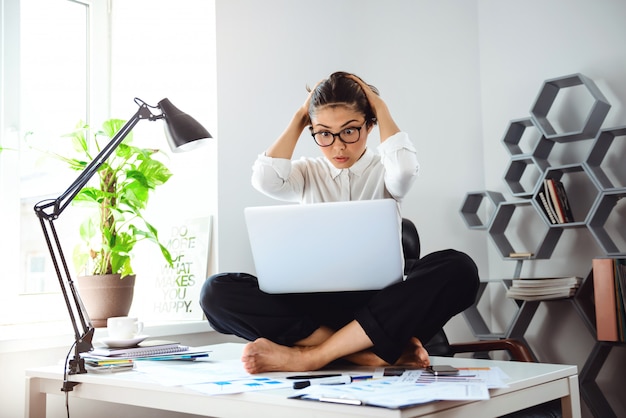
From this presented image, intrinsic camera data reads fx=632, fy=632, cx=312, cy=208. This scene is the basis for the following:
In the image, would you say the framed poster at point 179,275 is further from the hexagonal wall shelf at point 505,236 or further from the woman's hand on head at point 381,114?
the hexagonal wall shelf at point 505,236

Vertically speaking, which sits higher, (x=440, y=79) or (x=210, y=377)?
(x=440, y=79)

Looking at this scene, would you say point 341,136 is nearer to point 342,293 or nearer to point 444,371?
point 342,293

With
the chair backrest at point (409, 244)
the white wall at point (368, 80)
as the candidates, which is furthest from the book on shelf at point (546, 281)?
the chair backrest at point (409, 244)

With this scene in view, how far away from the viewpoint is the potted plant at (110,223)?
230 cm

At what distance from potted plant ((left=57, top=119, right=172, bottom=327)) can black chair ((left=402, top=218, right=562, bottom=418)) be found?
3.05ft

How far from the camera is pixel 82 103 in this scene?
2797 mm

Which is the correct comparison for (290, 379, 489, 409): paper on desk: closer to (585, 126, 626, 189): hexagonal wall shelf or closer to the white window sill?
the white window sill

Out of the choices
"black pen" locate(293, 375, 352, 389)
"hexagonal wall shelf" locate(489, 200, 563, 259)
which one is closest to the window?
"hexagonal wall shelf" locate(489, 200, 563, 259)

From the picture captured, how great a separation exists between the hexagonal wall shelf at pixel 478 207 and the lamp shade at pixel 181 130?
1.51 metres

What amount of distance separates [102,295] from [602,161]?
2.05 m

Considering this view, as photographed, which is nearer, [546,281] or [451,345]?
[451,345]

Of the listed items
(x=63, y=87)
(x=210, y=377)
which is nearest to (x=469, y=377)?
(x=210, y=377)

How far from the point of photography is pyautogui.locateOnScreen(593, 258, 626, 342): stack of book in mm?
2309

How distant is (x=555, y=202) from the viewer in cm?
259
